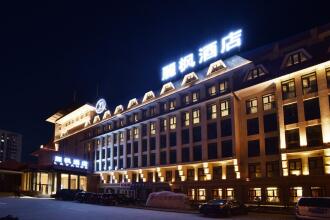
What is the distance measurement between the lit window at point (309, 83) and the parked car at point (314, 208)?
16901 millimetres

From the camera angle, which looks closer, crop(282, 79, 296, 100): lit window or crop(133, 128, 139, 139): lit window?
crop(282, 79, 296, 100): lit window

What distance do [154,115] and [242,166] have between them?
2091 cm

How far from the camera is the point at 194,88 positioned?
52.6 m

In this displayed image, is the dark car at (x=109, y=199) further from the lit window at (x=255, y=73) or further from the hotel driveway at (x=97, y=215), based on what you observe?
the lit window at (x=255, y=73)

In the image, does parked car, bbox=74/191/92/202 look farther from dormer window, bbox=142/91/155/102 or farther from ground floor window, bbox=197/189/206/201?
dormer window, bbox=142/91/155/102

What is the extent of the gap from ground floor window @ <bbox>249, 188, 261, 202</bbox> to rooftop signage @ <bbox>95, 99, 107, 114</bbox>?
148ft

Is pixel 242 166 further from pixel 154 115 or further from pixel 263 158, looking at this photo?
pixel 154 115

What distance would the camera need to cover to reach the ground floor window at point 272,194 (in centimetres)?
3897

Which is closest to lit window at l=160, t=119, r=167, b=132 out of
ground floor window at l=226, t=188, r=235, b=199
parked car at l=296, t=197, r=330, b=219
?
ground floor window at l=226, t=188, r=235, b=199

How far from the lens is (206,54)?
5112cm

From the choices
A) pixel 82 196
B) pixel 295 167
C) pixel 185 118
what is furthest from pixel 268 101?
pixel 82 196

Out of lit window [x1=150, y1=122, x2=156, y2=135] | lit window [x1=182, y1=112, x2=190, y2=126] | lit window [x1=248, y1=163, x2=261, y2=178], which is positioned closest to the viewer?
lit window [x1=248, y1=163, x2=261, y2=178]

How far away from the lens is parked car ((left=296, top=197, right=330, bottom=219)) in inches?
886

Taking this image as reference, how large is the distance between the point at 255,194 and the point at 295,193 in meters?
5.46
